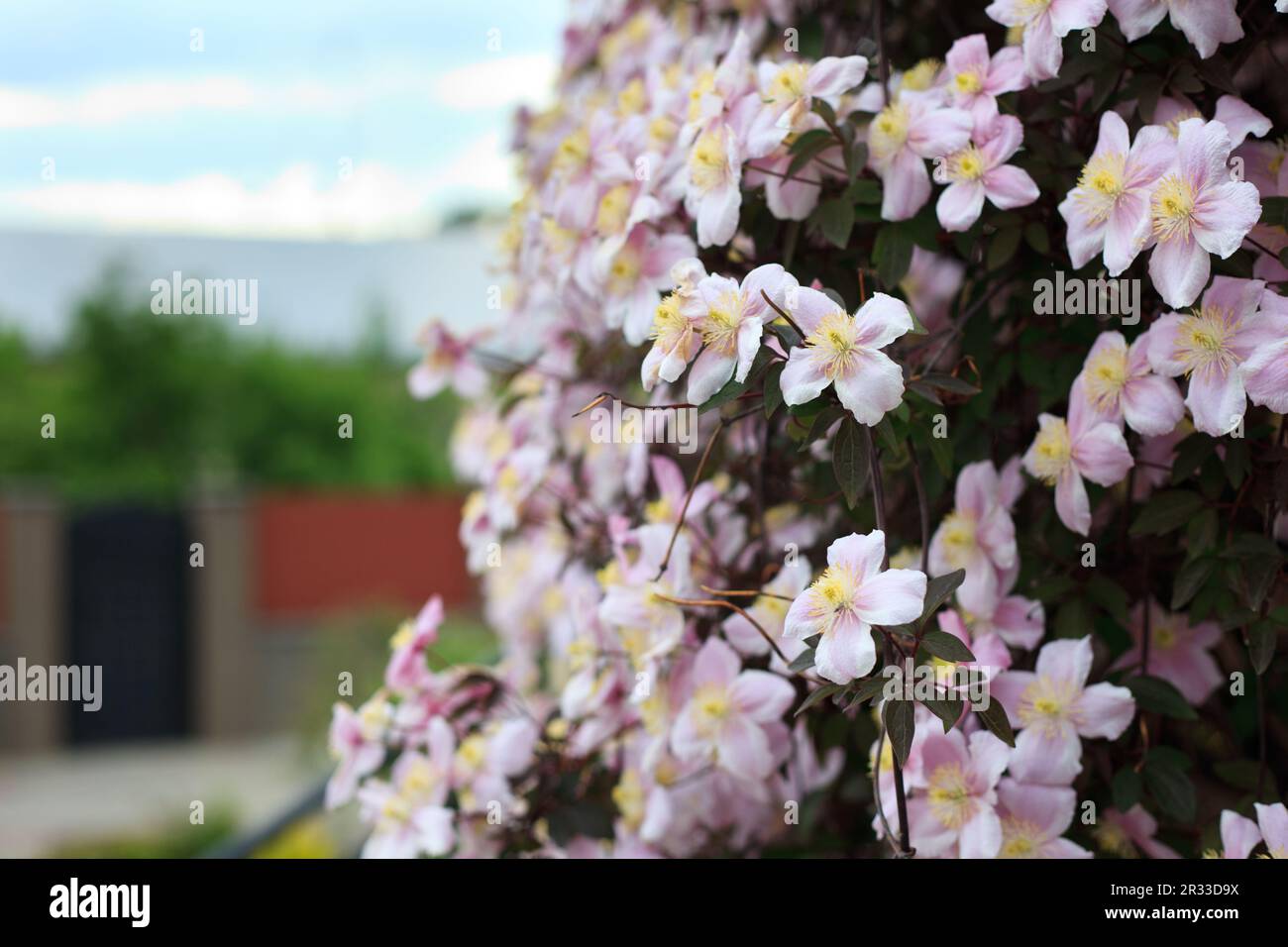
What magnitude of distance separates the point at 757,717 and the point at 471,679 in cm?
28

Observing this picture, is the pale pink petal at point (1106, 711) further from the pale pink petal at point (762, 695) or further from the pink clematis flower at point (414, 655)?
the pink clematis flower at point (414, 655)

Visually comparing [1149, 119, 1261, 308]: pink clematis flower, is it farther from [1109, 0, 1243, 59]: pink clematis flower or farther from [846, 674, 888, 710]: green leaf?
[846, 674, 888, 710]: green leaf

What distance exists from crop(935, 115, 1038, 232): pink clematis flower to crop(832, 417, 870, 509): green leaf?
0.55 ft

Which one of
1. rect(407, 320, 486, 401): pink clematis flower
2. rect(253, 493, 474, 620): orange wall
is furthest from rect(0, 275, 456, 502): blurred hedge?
rect(407, 320, 486, 401): pink clematis flower

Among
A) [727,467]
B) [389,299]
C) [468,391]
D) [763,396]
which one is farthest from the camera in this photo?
[389,299]

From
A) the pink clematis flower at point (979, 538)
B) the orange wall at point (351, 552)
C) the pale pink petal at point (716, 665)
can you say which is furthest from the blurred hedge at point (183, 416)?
the pink clematis flower at point (979, 538)

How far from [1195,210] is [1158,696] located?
28 cm

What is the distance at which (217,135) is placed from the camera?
479 cm

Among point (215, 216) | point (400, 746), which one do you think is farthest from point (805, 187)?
point (215, 216)

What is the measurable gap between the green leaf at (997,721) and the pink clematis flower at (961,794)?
0.20 ft

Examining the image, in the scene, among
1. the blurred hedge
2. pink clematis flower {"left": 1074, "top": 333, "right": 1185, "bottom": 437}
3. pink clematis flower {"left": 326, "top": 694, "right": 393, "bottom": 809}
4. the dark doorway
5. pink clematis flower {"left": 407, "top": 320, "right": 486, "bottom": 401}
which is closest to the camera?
pink clematis flower {"left": 1074, "top": 333, "right": 1185, "bottom": 437}

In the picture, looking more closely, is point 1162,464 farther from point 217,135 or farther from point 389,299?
point 389,299

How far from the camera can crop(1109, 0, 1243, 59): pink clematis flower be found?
629mm

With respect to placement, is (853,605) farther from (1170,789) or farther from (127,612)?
(127,612)
